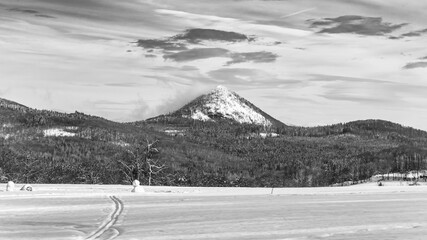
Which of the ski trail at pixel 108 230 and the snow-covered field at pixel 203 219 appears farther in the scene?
the snow-covered field at pixel 203 219

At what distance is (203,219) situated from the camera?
57.8 feet

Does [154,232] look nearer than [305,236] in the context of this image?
No

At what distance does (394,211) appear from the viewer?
20.3m

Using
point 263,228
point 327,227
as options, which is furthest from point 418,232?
point 263,228

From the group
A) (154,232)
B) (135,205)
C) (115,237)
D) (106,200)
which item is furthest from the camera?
(106,200)

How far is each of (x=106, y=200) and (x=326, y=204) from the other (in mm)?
9689

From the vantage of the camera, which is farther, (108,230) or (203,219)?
(203,219)

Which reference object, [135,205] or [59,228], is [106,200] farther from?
[59,228]

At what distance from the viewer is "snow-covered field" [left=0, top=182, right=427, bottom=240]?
14.3 metres

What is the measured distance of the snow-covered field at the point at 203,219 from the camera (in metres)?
14.3

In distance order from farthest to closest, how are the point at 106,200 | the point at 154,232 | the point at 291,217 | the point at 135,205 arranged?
the point at 106,200
the point at 135,205
the point at 291,217
the point at 154,232

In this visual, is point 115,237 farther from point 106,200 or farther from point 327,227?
point 106,200

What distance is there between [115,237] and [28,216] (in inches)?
238

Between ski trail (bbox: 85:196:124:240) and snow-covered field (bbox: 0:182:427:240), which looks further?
snow-covered field (bbox: 0:182:427:240)
